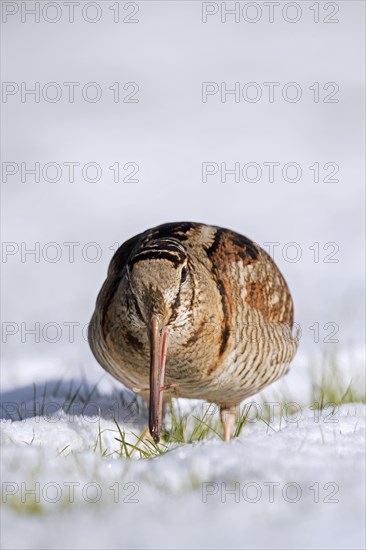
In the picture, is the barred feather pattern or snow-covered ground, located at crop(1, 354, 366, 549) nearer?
snow-covered ground, located at crop(1, 354, 366, 549)

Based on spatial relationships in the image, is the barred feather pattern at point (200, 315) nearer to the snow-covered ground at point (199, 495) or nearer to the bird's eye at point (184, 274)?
the bird's eye at point (184, 274)

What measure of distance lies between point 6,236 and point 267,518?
9151 millimetres

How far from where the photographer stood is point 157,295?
413 cm

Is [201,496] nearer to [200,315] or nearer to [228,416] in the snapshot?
[200,315]

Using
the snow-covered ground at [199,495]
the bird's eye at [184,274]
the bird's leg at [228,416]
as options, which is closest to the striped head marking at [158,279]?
the bird's eye at [184,274]

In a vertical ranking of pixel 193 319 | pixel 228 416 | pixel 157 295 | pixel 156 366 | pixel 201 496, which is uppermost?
pixel 157 295

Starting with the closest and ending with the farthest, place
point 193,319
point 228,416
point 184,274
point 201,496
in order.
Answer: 1. point 201,496
2. point 184,274
3. point 193,319
4. point 228,416

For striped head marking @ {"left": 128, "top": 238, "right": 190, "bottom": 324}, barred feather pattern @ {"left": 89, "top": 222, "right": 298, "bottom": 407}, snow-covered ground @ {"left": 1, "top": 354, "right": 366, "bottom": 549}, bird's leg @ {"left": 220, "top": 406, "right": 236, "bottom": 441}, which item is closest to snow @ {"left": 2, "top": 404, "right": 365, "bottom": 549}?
snow-covered ground @ {"left": 1, "top": 354, "right": 366, "bottom": 549}

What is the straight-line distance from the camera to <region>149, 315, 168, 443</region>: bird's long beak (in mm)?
4145

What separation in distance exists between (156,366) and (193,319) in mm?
373

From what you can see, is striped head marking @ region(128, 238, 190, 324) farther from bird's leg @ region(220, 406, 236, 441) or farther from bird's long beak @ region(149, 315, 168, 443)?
bird's leg @ region(220, 406, 236, 441)

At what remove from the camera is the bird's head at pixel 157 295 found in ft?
13.5

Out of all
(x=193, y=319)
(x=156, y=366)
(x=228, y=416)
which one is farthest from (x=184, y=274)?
(x=228, y=416)

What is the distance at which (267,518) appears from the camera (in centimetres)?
285
